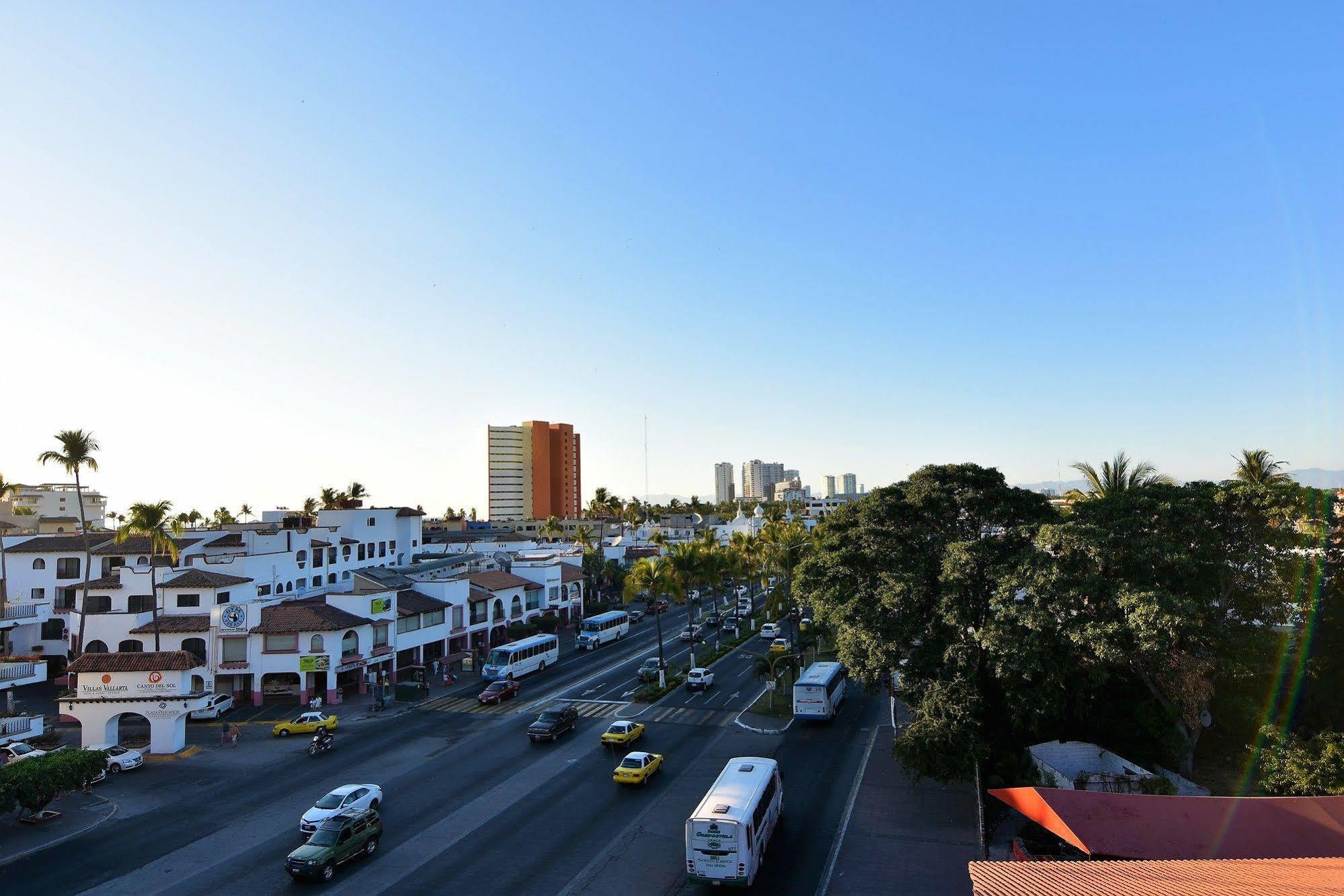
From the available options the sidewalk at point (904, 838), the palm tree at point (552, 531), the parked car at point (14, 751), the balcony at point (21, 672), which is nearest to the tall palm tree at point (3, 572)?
the balcony at point (21, 672)

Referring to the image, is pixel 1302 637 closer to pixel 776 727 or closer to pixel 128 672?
pixel 776 727

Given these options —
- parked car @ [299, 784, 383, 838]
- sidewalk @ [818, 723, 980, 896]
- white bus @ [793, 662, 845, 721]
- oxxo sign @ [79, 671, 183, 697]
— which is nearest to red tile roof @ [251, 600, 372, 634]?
oxxo sign @ [79, 671, 183, 697]

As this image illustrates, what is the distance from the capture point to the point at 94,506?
13325 centimetres

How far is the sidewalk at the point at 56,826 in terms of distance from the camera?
26703 millimetres

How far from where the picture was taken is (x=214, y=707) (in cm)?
4584

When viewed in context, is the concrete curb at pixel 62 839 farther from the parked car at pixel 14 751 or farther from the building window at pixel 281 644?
the building window at pixel 281 644

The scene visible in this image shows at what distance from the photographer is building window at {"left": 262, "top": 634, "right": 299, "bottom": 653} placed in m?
49.4

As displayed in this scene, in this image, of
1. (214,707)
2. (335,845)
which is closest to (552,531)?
(214,707)

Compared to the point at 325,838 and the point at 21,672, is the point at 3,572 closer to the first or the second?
the point at 21,672

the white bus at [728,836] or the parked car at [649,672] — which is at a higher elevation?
the white bus at [728,836]

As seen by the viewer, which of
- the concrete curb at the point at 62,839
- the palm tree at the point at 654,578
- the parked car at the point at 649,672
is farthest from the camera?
the palm tree at the point at 654,578

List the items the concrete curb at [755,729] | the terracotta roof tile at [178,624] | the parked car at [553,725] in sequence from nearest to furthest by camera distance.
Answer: the parked car at [553,725] < the concrete curb at [755,729] < the terracotta roof tile at [178,624]

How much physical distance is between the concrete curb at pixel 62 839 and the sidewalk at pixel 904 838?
83.7 feet

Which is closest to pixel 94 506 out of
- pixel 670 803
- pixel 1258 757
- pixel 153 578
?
pixel 153 578
